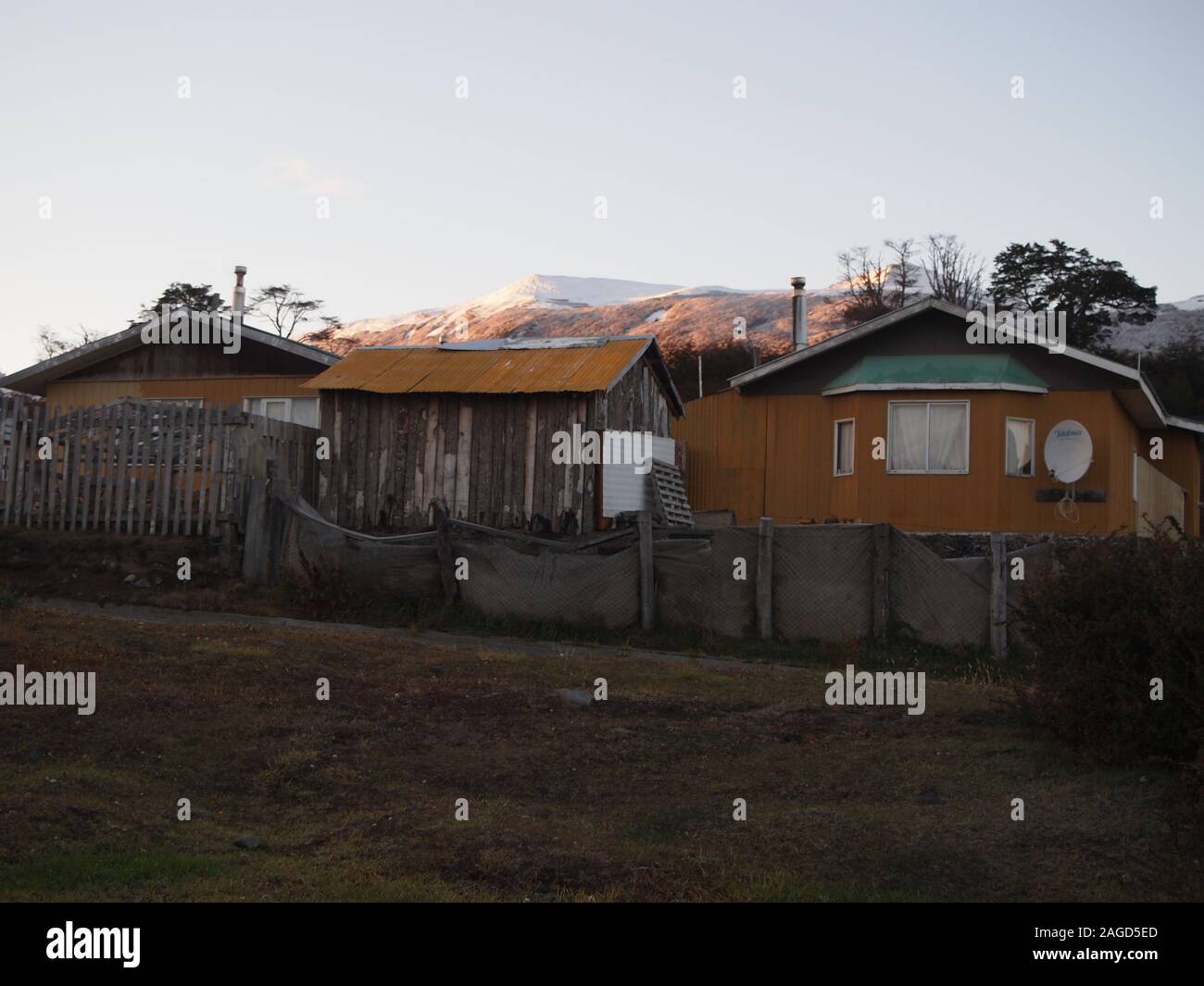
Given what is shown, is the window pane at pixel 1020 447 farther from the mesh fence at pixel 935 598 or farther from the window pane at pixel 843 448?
the mesh fence at pixel 935 598

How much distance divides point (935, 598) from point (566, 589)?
4.39 metres

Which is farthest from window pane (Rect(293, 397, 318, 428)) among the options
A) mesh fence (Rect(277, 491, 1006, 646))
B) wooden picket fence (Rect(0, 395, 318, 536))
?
mesh fence (Rect(277, 491, 1006, 646))

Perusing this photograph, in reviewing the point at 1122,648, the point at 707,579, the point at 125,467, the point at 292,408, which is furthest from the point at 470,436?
the point at 1122,648

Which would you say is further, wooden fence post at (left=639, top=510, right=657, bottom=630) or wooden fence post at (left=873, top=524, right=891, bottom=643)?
wooden fence post at (left=639, top=510, right=657, bottom=630)

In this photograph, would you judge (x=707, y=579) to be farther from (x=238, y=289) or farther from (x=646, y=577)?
(x=238, y=289)

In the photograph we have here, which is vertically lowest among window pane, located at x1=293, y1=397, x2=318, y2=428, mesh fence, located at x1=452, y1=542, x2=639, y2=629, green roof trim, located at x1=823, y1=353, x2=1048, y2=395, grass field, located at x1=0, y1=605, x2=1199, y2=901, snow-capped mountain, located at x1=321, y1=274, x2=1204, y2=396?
grass field, located at x1=0, y1=605, x2=1199, y2=901

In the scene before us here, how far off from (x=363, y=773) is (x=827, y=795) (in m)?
3.17

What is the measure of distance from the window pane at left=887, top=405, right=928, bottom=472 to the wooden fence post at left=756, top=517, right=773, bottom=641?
655cm

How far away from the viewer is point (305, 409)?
25062 mm

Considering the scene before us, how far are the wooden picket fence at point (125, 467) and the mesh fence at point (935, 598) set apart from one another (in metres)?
8.64

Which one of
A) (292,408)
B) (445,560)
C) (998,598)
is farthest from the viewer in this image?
(292,408)

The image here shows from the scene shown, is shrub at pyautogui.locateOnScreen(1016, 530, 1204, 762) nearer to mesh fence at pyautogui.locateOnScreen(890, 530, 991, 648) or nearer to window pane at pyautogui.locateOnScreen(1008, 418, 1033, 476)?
mesh fence at pyautogui.locateOnScreen(890, 530, 991, 648)

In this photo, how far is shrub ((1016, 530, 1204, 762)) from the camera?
8.27 m
